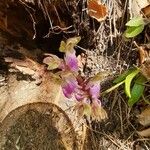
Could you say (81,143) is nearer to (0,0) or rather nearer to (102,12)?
(102,12)

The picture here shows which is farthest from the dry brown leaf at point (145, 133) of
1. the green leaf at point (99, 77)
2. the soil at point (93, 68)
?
the green leaf at point (99, 77)

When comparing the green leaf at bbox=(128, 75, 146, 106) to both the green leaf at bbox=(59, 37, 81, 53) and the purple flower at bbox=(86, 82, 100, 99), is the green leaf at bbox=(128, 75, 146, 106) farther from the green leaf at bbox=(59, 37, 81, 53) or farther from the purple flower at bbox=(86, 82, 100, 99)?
the green leaf at bbox=(59, 37, 81, 53)

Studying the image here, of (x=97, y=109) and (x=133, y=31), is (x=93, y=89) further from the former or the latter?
(x=133, y=31)

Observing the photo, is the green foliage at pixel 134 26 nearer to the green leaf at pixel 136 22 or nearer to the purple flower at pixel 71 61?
the green leaf at pixel 136 22

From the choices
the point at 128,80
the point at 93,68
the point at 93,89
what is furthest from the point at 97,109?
the point at 93,68

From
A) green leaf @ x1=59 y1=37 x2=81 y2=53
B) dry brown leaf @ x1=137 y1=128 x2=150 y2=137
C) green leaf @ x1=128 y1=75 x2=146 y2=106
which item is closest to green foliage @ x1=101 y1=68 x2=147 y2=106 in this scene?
green leaf @ x1=128 y1=75 x2=146 y2=106

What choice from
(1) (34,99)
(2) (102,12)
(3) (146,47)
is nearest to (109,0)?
(2) (102,12)
